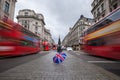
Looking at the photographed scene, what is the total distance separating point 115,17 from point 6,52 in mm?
10771

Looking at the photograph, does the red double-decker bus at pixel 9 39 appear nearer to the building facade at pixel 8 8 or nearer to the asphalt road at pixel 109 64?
the asphalt road at pixel 109 64

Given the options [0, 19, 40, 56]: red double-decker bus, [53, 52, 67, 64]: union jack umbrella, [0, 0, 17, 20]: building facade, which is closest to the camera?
[53, 52, 67, 64]: union jack umbrella

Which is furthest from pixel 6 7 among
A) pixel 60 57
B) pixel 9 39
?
pixel 60 57

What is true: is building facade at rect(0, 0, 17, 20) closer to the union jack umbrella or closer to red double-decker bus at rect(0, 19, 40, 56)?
red double-decker bus at rect(0, 19, 40, 56)

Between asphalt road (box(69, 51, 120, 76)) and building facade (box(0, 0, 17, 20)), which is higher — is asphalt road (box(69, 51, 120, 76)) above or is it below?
below

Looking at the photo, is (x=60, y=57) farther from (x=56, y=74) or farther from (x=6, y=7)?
(x=6, y=7)

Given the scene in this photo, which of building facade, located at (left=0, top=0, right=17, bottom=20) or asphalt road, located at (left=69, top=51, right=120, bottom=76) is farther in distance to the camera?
building facade, located at (left=0, top=0, right=17, bottom=20)

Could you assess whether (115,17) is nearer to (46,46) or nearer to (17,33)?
(17,33)

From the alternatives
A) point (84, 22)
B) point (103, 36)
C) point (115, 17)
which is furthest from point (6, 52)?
point (84, 22)

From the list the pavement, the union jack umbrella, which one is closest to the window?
the union jack umbrella

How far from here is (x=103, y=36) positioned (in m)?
10.8

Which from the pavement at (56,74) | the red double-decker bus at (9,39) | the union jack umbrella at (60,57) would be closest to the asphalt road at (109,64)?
the pavement at (56,74)

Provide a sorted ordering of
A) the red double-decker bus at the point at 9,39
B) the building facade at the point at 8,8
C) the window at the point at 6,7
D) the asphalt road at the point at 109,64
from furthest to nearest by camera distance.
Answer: the window at the point at 6,7, the building facade at the point at 8,8, the red double-decker bus at the point at 9,39, the asphalt road at the point at 109,64

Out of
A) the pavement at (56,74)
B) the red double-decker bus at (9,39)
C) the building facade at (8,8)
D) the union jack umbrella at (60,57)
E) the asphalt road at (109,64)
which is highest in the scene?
the building facade at (8,8)
